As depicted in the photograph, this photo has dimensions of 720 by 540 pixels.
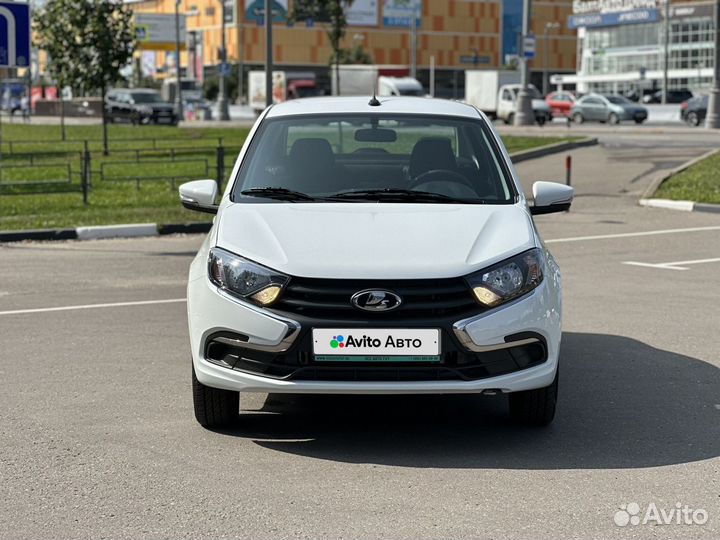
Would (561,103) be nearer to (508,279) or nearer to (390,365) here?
(508,279)

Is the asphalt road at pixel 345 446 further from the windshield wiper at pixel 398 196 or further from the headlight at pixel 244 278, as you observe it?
the windshield wiper at pixel 398 196

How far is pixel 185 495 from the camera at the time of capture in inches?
197

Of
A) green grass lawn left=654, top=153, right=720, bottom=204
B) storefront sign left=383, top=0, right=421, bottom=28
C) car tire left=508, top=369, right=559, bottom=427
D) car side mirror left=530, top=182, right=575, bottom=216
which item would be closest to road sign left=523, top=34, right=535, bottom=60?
green grass lawn left=654, top=153, right=720, bottom=204

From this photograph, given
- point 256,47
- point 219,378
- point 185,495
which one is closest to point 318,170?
point 219,378

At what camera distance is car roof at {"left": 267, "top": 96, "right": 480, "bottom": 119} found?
7281 mm

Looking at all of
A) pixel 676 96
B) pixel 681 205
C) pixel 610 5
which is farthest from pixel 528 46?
pixel 610 5

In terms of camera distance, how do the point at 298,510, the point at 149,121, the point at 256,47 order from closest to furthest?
1. the point at 298,510
2. the point at 149,121
3. the point at 256,47

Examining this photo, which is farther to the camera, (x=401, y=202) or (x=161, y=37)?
(x=161, y=37)

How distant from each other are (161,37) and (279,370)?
11068 cm

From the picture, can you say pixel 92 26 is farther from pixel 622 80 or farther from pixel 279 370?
pixel 622 80

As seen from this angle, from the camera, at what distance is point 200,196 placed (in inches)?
274

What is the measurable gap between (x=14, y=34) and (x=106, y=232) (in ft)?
10.3

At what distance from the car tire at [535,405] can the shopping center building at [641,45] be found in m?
95.2

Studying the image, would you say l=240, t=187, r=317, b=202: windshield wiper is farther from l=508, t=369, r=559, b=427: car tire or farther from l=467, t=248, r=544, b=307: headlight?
l=508, t=369, r=559, b=427: car tire
